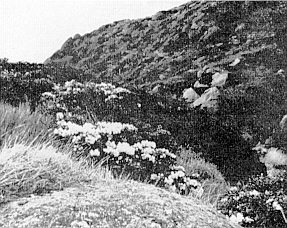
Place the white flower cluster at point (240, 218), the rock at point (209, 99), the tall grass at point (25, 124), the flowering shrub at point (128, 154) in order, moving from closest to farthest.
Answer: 1. the white flower cluster at point (240, 218)
2. the flowering shrub at point (128, 154)
3. the tall grass at point (25, 124)
4. the rock at point (209, 99)

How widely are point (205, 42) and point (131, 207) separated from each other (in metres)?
6.50

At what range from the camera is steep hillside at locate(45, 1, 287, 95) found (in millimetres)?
9258

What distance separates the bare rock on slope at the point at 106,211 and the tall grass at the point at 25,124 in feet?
7.06

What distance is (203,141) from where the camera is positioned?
8.02m

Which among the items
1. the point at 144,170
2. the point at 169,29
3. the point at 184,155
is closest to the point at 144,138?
the point at 184,155

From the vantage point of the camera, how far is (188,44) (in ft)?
32.4

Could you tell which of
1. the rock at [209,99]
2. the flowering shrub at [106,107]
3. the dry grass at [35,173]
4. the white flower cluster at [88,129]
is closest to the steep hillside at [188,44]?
the rock at [209,99]

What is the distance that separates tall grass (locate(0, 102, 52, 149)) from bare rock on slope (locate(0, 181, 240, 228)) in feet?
7.06

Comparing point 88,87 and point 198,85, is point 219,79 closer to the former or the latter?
point 198,85

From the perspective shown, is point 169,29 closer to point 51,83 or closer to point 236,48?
point 236,48

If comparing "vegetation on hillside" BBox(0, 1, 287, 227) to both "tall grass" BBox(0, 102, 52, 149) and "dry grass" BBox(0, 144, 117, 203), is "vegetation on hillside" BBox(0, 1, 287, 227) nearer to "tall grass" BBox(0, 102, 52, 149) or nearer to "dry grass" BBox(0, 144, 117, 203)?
"tall grass" BBox(0, 102, 52, 149)

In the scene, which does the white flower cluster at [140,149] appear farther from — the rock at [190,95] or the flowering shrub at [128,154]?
the rock at [190,95]

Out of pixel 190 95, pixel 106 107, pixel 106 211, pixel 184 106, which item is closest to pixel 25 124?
pixel 106 107

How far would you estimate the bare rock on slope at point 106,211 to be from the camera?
→ 11.0 feet
